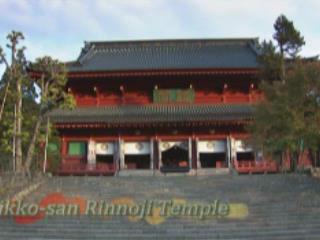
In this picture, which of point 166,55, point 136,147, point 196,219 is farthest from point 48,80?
point 196,219

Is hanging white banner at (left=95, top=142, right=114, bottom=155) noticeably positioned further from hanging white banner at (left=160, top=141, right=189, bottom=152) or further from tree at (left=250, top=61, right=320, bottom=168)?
tree at (left=250, top=61, right=320, bottom=168)

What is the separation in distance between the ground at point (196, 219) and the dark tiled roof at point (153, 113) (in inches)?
318

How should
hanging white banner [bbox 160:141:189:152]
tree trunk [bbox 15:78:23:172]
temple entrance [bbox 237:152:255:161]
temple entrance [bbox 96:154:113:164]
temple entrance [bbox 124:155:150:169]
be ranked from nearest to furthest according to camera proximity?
tree trunk [bbox 15:78:23:172], hanging white banner [bbox 160:141:189:152], temple entrance [bbox 237:152:255:161], temple entrance [bbox 96:154:113:164], temple entrance [bbox 124:155:150:169]

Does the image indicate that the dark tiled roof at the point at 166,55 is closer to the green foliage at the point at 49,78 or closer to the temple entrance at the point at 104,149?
the temple entrance at the point at 104,149

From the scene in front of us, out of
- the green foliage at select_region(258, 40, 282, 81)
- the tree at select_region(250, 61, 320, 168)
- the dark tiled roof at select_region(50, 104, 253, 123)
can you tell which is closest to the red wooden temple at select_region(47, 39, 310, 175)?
the dark tiled roof at select_region(50, 104, 253, 123)

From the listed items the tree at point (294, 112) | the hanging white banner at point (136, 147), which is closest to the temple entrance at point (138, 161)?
the hanging white banner at point (136, 147)

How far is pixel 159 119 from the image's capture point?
1038 inches

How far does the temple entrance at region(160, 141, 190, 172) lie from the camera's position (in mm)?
27062

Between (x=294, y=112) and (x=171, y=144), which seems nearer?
(x=294, y=112)

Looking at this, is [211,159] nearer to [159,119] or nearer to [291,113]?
[159,119]

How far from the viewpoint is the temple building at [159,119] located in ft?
87.5

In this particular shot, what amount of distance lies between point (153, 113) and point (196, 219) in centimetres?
1482

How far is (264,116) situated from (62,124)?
462 inches

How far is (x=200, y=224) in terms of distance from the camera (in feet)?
42.5
